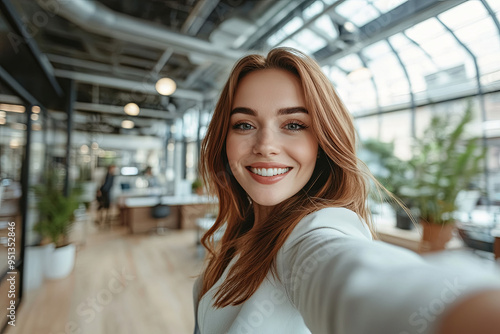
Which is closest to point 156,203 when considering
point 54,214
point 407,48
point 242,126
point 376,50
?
point 54,214

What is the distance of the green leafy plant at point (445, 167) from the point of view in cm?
209

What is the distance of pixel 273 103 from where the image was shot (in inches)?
24.4

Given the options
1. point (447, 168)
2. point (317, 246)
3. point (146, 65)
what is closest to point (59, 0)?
point (146, 65)

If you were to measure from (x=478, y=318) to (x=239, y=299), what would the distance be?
49 centimetres

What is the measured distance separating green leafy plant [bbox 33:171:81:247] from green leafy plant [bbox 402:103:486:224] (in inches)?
167

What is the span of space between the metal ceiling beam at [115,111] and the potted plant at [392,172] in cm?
588

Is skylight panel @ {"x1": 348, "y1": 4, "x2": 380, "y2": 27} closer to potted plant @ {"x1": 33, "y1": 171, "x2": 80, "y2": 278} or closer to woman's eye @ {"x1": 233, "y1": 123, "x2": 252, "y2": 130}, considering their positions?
woman's eye @ {"x1": 233, "y1": 123, "x2": 252, "y2": 130}

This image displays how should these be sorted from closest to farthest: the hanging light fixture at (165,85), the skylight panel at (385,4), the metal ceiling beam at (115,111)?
the skylight panel at (385,4), the hanging light fixture at (165,85), the metal ceiling beam at (115,111)

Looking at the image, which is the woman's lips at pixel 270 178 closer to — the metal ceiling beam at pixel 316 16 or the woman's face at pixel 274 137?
the woman's face at pixel 274 137

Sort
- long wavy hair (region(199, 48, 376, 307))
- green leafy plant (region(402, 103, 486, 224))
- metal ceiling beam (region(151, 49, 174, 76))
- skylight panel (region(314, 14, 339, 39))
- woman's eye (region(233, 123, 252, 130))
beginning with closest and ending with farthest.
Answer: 1. long wavy hair (region(199, 48, 376, 307))
2. woman's eye (region(233, 123, 252, 130))
3. green leafy plant (region(402, 103, 486, 224))
4. skylight panel (region(314, 14, 339, 39))
5. metal ceiling beam (region(151, 49, 174, 76))

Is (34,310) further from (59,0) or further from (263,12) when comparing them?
(263,12)

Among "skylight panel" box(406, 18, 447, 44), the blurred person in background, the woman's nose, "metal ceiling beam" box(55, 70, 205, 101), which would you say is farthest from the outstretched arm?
"metal ceiling beam" box(55, 70, 205, 101)

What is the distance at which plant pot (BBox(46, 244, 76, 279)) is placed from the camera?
2.96 m

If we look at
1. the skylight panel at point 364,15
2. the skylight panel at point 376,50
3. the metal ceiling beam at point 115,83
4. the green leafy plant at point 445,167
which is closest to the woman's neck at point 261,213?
the green leafy plant at point 445,167
